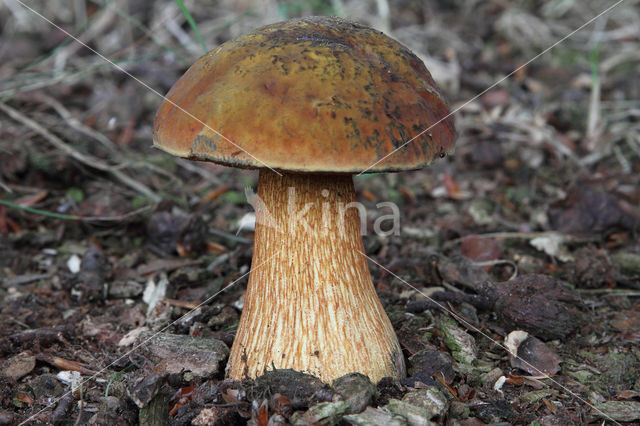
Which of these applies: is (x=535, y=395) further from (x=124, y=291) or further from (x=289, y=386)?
(x=124, y=291)

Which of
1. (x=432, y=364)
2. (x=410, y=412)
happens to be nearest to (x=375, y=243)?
(x=432, y=364)

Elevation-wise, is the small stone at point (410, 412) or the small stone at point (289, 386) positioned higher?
the small stone at point (289, 386)

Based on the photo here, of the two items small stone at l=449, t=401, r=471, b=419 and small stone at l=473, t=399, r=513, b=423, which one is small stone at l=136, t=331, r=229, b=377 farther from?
small stone at l=473, t=399, r=513, b=423

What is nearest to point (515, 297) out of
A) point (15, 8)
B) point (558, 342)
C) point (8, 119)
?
point (558, 342)

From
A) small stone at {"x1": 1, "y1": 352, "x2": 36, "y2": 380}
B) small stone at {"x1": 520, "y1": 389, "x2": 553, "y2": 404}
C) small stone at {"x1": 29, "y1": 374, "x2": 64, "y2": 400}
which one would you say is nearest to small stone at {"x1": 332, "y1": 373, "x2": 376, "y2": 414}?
small stone at {"x1": 520, "y1": 389, "x2": 553, "y2": 404}

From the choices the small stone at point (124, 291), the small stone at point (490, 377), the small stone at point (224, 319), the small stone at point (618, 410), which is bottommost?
the small stone at point (618, 410)

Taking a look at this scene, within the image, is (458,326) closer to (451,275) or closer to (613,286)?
(451,275)

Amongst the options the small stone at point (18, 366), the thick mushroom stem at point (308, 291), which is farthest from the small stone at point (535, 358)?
the small stone at point (18, 366)

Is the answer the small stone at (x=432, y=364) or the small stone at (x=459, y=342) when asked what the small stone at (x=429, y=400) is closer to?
the small stone at (x=432, y=364)
